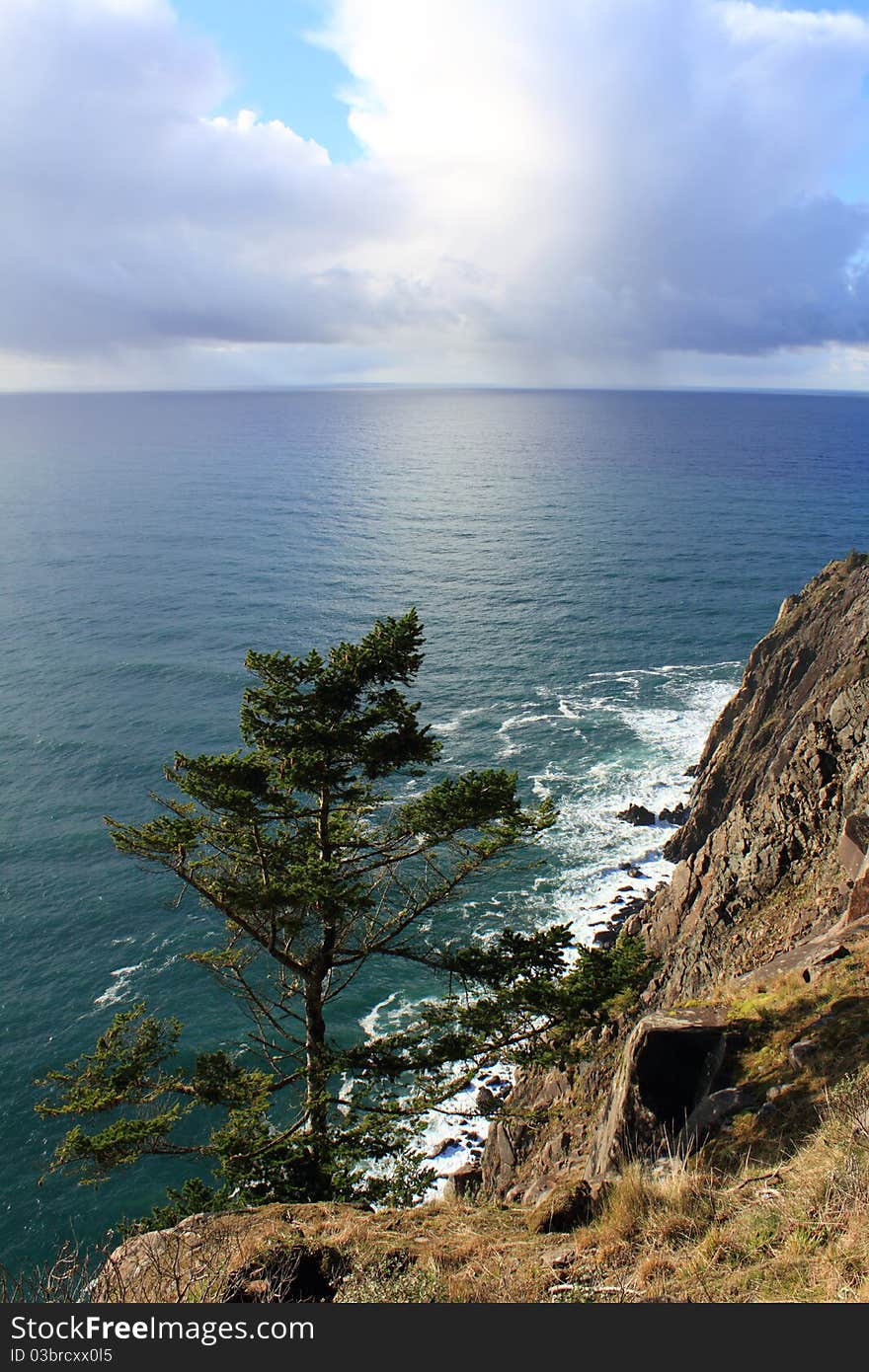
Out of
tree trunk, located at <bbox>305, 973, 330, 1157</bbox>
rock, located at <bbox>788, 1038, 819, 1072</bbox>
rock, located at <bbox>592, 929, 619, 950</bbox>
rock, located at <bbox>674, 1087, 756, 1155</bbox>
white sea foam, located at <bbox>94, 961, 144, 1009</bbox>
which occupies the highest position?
rock, located at <bbox>788, 1038, 819, 1072</bbox>

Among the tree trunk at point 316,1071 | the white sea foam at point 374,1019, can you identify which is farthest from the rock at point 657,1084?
the white sea foam at point 374,1019

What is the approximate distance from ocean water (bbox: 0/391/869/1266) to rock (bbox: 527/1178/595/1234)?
331 inches

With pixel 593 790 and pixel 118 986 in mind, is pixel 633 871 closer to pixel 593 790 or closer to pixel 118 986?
pixel 593 790

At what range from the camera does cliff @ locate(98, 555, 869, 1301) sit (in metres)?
9.45

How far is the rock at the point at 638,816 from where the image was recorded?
50.8 m

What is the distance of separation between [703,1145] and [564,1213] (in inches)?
105

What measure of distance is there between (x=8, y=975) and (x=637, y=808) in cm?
3843

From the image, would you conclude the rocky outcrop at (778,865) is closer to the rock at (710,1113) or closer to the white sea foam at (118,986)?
the rock at (710,1113)

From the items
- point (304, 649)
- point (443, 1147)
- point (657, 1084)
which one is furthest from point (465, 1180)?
point (304, 649)

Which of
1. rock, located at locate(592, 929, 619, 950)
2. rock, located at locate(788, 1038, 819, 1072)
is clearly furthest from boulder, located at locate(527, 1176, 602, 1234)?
rock, located at locate(592, 929, 619, 950)

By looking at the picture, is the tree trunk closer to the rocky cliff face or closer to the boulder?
the rocky cliff face

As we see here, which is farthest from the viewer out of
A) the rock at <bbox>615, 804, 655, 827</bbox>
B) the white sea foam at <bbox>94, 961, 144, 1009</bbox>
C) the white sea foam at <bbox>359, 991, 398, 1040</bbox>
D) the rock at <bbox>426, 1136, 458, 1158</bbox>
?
the rock at <bbox>615, 804, 655, 827</bbox>

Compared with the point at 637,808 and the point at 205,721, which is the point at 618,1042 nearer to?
the point at 637,808

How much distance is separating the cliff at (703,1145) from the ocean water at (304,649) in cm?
647
